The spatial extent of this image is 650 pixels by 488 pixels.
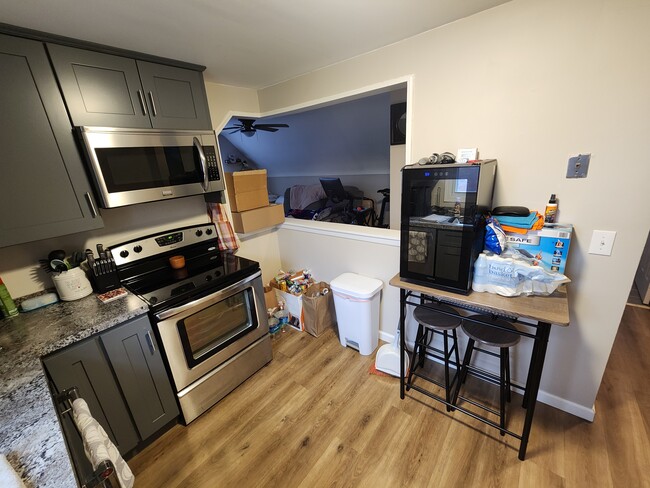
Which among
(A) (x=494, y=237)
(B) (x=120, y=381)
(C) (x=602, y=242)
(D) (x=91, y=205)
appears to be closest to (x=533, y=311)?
(A) (x=494, y=237)

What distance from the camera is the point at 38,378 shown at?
35.4 inches

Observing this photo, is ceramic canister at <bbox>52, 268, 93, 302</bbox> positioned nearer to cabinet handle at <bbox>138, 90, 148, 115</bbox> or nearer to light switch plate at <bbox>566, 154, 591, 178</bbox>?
cabinet handle at <bbox>138, 90, 148, 115</bbox>

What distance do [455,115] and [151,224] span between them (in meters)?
2.16

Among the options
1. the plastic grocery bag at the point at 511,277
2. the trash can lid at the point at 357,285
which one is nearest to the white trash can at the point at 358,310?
the trash can lid at the point at 357,285

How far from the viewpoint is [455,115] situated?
1600 millimetres

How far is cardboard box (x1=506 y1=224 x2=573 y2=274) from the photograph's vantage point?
132 centimetres

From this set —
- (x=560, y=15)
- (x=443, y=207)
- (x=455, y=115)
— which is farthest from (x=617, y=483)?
(x=560, y=15)

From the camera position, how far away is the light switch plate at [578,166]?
1303 mm

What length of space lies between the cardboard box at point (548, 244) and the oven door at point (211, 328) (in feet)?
5.31

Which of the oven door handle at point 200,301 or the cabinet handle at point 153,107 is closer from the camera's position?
the oven door handle at point 200,301

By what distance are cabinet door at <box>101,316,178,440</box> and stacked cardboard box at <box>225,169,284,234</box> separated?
3.71 ft

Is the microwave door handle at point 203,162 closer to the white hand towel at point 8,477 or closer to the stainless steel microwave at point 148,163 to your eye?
the stainless steel microwave at point 148,163

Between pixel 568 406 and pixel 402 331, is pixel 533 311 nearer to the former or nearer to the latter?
pixel 402 331

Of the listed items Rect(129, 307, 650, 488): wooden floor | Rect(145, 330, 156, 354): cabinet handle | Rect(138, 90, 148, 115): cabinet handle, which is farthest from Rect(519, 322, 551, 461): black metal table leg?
Rect(138, 90, 148, 115): cabinet handle
